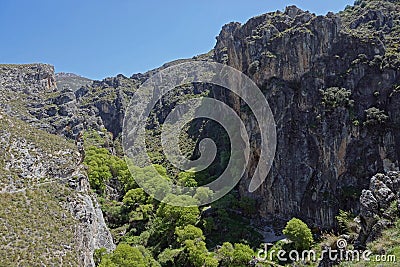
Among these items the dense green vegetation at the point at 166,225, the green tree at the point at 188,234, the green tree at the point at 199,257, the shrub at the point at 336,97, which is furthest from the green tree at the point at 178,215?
the shrub at the point at 336,97

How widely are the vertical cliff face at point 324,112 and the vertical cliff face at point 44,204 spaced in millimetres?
28826

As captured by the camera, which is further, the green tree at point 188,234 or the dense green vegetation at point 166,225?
the green tree at point 188,234

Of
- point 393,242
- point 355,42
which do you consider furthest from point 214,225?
point 355,42

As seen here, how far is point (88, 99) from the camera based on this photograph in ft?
347

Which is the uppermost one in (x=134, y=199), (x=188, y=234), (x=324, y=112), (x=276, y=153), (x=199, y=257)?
(x=324, y=112)

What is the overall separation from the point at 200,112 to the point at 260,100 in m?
29.7

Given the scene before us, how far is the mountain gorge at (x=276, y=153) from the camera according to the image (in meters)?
29.9

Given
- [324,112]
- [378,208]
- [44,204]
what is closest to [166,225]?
[44,204]

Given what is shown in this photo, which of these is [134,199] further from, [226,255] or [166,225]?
[226,255]

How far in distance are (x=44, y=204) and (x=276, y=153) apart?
115ft

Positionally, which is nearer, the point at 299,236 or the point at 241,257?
the point at 241,257

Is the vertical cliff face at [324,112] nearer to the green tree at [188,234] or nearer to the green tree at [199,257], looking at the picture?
the green tree at [188,234]

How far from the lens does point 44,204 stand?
3014 cm

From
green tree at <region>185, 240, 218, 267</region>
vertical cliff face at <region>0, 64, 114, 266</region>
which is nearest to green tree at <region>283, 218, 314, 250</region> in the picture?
green tree at <region>185, 240, 218, 267</region>
